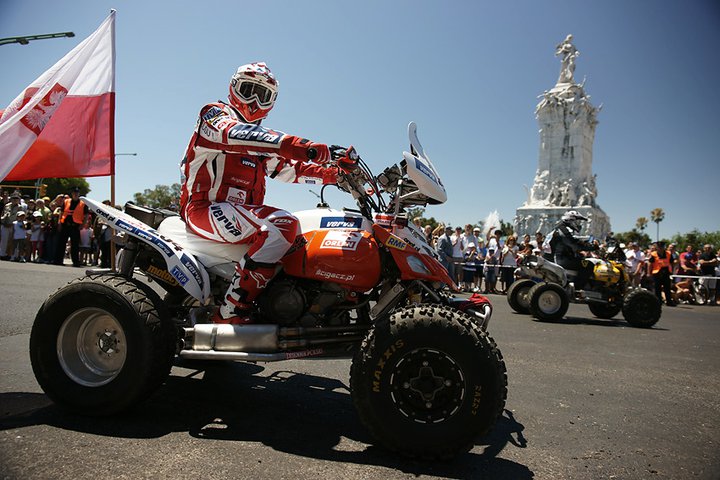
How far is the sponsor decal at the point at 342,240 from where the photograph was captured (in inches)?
128

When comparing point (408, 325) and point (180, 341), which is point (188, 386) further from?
point (408, 325)

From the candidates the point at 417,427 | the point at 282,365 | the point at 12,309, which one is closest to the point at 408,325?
the point at 417,427

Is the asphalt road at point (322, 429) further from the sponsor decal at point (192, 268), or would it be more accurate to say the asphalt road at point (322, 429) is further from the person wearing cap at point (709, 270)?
the person wearing cap at point (709, 270)

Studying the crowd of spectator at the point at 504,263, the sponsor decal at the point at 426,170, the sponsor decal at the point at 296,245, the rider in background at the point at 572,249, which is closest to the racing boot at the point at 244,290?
the sponsor decal at the point at 296,245

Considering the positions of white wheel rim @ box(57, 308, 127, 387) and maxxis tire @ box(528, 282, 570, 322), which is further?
maxxis tire @ box(528, 282, 570, 322)

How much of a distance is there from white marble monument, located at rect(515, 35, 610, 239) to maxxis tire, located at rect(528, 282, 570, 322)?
30182 mm

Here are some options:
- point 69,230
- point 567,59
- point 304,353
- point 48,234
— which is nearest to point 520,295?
point 304,353

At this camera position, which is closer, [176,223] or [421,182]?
[421,182]

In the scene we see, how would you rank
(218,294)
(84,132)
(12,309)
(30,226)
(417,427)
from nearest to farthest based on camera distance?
(417,427)
(218,294)
(84,132)
(12,309)
(30,226)

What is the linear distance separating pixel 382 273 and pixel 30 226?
15660 mm

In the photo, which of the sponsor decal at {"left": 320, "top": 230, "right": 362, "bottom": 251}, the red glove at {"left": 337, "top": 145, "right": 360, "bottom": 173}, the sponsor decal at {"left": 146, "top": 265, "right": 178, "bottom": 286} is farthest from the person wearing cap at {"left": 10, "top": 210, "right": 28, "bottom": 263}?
the red glove at {"left": 337, "top": 145, "right": 360, "bottom": 173}

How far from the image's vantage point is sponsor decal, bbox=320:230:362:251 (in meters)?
3.26

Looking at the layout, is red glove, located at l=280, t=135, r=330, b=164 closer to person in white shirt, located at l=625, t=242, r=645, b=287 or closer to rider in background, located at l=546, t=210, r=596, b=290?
rider in background, located at l=546, t=210, r=596, b=290

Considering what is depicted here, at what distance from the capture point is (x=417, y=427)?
8.84ft
